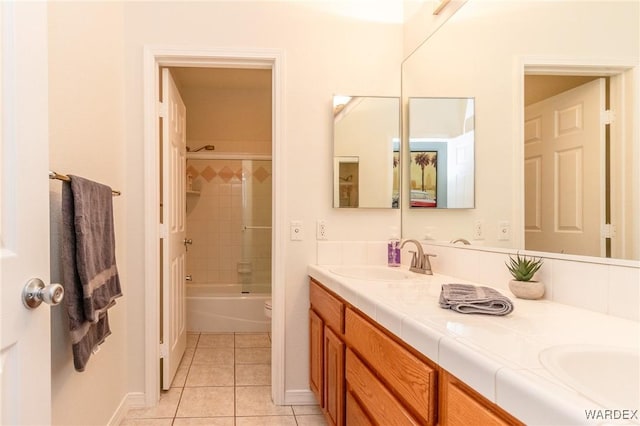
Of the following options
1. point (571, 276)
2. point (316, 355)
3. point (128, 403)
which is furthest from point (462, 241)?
point (128, 403)

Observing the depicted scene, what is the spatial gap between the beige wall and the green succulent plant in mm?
1632

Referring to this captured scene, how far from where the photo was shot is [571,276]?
113 cm

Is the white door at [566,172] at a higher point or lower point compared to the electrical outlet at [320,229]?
higher

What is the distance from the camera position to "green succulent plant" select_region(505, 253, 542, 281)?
1.23 metres

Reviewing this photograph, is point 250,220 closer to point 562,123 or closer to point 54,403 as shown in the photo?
point 54,403

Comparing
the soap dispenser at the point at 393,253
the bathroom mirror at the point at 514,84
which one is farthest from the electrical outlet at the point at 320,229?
the bathroom mirror at the point at 514,84

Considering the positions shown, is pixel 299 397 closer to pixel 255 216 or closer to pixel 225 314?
pixel 225 314

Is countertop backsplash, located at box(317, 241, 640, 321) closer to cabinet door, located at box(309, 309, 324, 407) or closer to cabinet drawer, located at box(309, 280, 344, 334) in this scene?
cabinet drawer, located at box(309, 280, 344, 334)

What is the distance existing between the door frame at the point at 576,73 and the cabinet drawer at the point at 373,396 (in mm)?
716

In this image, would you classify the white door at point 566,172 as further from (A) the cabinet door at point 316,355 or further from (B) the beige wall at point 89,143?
(B) the beige wall at point 89,143

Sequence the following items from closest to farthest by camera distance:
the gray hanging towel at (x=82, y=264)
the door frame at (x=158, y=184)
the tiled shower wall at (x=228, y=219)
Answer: the gray hanging towel at (x=82, y=264) → the door frame at (x=158, y=184) → the tiled shower wall at (x=228, y=219)

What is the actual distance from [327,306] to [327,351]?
0.74ft

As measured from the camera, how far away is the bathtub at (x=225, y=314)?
3.58 metres

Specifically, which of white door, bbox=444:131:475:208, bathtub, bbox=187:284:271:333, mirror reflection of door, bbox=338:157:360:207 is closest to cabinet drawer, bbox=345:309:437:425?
white door, bbox=444:131:475:208
